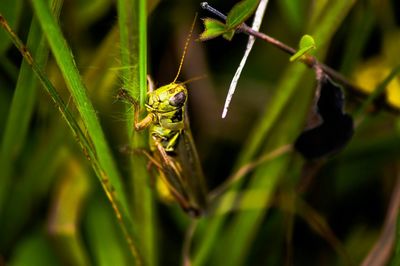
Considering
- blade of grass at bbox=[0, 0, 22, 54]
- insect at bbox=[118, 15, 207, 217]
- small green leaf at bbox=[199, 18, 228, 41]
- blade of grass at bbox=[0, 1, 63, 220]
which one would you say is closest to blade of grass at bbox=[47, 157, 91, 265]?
blade of grass at bbox=[0, 1, 63, 220]

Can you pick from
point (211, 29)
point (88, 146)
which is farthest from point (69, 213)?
point (211, 29)

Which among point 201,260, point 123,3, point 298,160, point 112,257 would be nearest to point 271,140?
point 298,160

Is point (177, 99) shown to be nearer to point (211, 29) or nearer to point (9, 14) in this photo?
point (211, 29)

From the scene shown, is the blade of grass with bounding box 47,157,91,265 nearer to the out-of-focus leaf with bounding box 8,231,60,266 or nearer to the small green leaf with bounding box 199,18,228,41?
the out-of-focus leaf with bounding box 8,231,60,266

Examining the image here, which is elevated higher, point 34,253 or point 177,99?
point 177,99

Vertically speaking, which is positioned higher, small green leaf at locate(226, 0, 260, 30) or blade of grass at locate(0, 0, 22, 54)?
small green leaf at locate(226, 0, 260, 30)

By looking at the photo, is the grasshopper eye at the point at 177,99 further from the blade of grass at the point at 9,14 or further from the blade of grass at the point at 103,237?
the blade of grass at the point at 103,237
